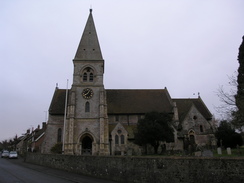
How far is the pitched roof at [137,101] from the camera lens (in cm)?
3734

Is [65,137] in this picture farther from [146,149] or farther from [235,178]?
[235,178]

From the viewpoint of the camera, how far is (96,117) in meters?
33.1

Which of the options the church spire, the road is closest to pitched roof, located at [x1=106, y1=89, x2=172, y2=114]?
the church spire

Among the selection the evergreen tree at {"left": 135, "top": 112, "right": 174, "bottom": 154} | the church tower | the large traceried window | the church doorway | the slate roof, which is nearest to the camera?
the evergreen tree at {"left": 135, "top": 112, "right": 174, "bottom": 154}

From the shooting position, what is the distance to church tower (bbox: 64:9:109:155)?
103ft

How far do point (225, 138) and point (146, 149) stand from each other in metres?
11.9

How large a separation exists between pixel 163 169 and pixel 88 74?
88.4 feet

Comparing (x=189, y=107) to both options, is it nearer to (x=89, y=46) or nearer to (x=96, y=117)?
(x=96, y=117)

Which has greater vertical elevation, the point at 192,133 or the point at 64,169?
the point at 192,133

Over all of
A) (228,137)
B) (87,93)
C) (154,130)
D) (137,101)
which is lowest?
(228,137)

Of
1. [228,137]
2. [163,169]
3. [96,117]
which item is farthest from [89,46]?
[163,169]

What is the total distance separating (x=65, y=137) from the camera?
31484 millimetres

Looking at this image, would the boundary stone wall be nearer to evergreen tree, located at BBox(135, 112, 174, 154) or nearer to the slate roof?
evergreen tree, located at BBox(135, 112, 174, 154)

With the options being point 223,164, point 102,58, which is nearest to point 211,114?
point 102,58
